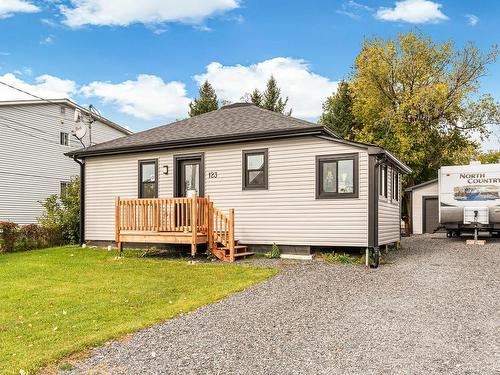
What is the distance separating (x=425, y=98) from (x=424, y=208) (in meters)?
5.18

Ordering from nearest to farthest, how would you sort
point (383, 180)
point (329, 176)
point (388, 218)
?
1. point (329, 176)
2. point (383, 180)
3. point (388, 218)

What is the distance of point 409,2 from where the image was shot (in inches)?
648

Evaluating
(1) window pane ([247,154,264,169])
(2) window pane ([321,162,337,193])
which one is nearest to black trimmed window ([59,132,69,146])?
(1) window pane ([247,154,264,169])

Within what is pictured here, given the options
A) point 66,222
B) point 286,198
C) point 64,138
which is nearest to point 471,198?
point 286,198

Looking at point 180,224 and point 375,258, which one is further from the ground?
point 180,224

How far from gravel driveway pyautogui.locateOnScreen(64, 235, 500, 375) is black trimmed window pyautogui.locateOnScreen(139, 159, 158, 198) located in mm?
6037

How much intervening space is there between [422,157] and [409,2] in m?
7.30

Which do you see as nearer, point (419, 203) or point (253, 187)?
point (253, 187)

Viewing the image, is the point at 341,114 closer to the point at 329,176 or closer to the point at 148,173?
the point at 148,173

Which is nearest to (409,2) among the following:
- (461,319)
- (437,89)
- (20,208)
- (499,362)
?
(437,89)

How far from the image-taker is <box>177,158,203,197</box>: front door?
12.2 m

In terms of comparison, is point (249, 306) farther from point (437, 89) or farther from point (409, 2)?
point (437, 89)

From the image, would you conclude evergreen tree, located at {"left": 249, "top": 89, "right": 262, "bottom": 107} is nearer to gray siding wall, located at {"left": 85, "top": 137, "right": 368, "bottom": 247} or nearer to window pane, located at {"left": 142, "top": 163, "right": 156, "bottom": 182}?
window pane, located at {"left": 142, "top": 163, "right": 156, "bottom": 182}

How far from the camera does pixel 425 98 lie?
20.9 metres
